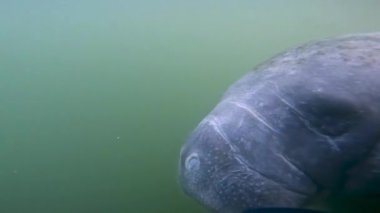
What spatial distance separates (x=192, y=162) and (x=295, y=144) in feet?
1.14

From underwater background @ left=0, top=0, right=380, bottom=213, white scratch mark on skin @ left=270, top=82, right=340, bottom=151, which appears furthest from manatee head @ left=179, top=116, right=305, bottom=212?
underwater background @ left=0, top=0, right=380, bottom=213

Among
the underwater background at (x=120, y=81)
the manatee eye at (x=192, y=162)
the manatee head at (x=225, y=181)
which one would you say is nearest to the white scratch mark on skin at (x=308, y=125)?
the manatee head at (x=225, y=181)

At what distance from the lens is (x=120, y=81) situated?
11.3 feet

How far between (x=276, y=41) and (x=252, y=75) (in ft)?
6.74

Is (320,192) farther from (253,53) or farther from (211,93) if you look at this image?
(253,53)

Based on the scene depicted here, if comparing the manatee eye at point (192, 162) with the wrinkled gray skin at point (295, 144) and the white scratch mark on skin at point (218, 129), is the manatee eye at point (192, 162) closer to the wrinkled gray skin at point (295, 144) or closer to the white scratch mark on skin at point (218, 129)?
the wrinkled gray skin at point (295, 144)

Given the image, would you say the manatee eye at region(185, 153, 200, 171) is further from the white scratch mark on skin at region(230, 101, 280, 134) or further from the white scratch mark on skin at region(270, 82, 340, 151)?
the white scratch mark on skin at region(270, 82, 340, 151)

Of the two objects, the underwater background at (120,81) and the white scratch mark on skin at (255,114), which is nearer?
the white scratch mark on skin at (255,114)

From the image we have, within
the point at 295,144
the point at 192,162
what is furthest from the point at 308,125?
the point at 192,162

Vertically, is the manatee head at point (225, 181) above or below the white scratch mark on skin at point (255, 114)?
below

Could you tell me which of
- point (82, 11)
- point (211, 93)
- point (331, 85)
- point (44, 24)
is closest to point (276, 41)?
point (211, 93)

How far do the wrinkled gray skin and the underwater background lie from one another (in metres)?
0.74

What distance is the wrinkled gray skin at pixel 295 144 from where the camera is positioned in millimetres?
1537

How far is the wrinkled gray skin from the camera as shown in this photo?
60.5 inches
